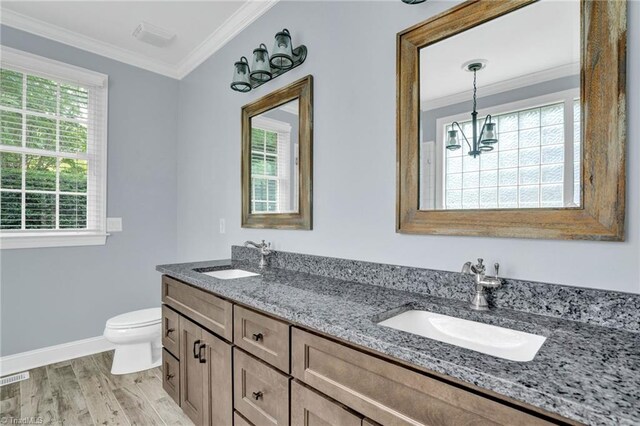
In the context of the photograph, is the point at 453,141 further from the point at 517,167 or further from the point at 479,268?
the point at 479,268

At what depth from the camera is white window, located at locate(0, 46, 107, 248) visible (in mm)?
2496

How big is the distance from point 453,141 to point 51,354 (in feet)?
10.8

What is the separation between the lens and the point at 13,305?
2.49m

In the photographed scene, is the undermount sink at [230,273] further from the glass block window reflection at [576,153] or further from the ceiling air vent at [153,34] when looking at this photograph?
the ceiling air vent at [153,34]

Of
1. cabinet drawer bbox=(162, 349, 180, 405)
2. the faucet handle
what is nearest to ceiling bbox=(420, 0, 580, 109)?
the faucet handle

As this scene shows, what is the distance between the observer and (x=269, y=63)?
6.63 ft

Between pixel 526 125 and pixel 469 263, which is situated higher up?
pixel 526 125

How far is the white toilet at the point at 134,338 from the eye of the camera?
92.9 inches

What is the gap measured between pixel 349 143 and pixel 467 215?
70 centimetres

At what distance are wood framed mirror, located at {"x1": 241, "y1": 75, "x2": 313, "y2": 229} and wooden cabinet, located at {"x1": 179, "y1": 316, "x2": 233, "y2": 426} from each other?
77 cm

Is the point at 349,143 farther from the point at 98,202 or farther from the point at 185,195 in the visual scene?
the point at 98,202

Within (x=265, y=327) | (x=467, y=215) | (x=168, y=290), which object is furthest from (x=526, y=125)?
(x=168, y=290)

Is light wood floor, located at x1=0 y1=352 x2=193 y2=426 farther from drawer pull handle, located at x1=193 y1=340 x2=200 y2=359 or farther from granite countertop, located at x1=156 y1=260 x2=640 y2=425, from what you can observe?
granite countertop, located at x1=156 y1=260 x2=640 y2=425

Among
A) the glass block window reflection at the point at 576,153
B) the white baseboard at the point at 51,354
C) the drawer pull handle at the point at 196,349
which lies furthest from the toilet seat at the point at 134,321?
the glass block window reflection at the point at 576,153
